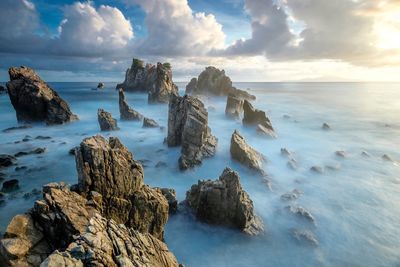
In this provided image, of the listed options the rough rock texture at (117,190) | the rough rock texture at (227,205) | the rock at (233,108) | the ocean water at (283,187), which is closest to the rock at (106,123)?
the ocean water at (283,187)

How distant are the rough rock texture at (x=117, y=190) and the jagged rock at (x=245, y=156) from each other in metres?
17.3

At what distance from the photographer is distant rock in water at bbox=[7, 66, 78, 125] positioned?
53.7 m

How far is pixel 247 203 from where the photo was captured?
2144cm

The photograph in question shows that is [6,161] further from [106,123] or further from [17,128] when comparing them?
[17,128]

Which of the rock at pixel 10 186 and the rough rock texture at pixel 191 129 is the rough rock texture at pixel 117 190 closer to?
the rock at pixel 10 186

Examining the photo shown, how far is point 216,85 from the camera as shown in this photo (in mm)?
118812

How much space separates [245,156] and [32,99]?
148 ft

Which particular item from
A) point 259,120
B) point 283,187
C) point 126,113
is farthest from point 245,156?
point 126,113

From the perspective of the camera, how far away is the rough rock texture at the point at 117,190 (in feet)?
56.6

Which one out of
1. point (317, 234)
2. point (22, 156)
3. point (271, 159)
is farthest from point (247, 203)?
point (22, 156)

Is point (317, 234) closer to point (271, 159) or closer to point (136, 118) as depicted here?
point (271, 159)

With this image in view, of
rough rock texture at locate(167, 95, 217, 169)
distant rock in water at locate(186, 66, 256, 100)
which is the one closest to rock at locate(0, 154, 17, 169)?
rough rock texture at locate(167, 95, 217, 169)

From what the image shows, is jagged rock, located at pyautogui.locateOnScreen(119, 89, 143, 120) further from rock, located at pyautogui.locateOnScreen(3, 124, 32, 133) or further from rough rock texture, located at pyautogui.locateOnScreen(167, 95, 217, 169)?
rough rock texture, located at pyautogui.locateOnScreen(167, 95, 217, 169)

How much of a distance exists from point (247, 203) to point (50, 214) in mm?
13969
